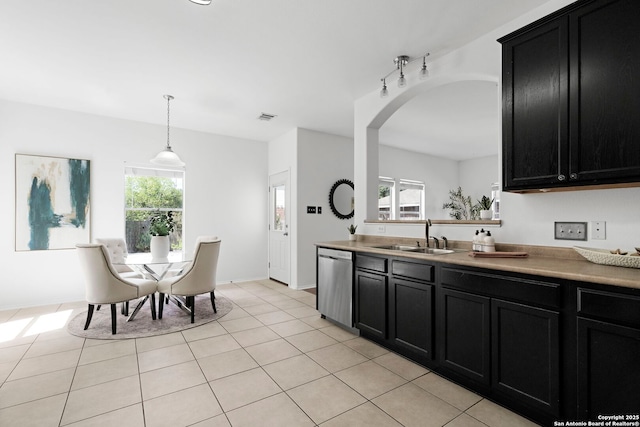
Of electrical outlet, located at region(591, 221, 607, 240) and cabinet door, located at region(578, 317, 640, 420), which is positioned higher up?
electrical outlet, located at region(591, 221, 607, 240)

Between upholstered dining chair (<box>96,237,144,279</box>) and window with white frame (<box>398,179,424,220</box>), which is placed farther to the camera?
window with white frame (<box>398,179,424,220</box>)

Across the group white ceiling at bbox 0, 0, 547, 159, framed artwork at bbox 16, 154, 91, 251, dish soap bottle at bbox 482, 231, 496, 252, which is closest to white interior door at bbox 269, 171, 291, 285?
white ceiling at bbox 0, 0, 547, 159

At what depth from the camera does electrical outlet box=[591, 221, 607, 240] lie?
Result: 1946 mm

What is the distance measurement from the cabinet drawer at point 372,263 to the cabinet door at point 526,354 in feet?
3.21

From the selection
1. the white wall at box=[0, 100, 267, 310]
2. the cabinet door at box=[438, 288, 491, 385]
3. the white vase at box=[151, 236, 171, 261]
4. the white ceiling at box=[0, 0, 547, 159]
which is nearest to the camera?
the cabinet door at box=[438, 288, 491, 385]

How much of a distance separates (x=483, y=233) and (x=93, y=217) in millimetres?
5182

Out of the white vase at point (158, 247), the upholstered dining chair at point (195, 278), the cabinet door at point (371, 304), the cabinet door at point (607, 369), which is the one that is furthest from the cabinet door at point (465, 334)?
the white vase at point (158, 247)

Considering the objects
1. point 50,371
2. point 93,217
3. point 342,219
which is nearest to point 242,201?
point 342,219

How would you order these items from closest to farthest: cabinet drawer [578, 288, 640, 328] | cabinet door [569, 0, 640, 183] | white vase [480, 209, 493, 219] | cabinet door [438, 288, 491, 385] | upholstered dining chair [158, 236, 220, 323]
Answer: cabinet drawer [578, 288, 640, 328] < cabinet door [569, 0, 640, 183] < cabinet door [438, 288, 491, 385] < white vase [480, 209, 493, 219] < upholstered dining chair [158, 236, 220, 323]

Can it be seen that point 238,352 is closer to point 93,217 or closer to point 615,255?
point 615,255

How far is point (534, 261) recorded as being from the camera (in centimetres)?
198

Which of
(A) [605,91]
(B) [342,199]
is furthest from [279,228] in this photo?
(A) [605,91]

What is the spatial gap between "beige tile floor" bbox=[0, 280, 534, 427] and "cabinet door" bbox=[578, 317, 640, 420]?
46 cm

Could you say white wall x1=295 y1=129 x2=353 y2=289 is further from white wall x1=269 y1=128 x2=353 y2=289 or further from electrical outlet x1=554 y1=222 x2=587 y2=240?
electrical outlet x1=554 y1=222 x2=587 y2=240
